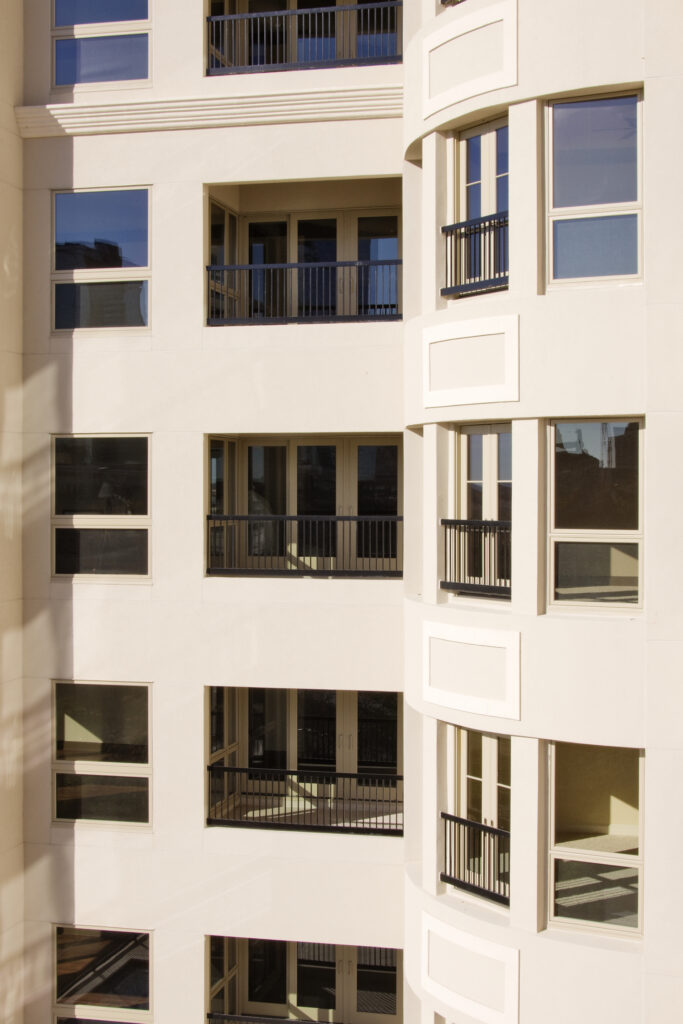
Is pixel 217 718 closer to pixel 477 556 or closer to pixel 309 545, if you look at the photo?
pixel 309 545

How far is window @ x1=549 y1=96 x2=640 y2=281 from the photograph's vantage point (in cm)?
741

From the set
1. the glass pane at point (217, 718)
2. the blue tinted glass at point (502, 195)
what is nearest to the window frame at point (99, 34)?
the blue tinted glass at point (502, 195)

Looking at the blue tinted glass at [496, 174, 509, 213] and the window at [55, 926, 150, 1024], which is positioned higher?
the blue tinted glass at [496, 174, 509, 213]

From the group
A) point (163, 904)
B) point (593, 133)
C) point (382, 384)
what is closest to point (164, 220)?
point (382, 384)

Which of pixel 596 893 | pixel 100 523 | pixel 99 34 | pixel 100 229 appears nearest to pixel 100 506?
pixel 100 523

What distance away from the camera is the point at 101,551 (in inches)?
407

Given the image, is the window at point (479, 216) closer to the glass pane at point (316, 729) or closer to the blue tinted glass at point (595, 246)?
the blue tinted glass at point (595, 246)

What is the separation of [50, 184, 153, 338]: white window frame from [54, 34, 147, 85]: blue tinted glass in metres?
1.24

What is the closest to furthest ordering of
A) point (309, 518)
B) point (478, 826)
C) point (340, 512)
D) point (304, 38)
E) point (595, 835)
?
1. point (595, 835)
2. point (478, 826)
3. point (309, 518)
4. point (304, 38)
5. point (340, 512)

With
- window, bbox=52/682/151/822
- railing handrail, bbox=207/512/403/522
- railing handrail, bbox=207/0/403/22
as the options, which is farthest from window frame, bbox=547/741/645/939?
railing handrail, bbox=207/0/403/22

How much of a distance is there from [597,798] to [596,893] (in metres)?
0.76

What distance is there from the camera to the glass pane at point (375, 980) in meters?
10.9

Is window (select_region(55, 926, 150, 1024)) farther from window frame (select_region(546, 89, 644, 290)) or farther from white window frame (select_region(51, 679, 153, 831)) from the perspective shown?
window frame (select_region(546, 89, 644, 290))

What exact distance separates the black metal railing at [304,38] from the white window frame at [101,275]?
76.7 inches
